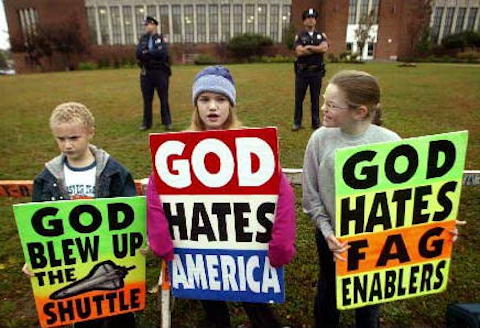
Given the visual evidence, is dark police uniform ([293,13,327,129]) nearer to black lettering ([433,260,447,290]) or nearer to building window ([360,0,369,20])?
black lettering ([433,260,447,290])

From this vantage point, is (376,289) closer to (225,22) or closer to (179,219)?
(179,219)

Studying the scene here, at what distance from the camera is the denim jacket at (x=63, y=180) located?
6.74 feet

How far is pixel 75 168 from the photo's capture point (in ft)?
6.89

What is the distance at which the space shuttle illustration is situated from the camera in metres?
1.88

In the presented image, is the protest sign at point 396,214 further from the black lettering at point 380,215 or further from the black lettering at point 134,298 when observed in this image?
the black lettering at point 134,298

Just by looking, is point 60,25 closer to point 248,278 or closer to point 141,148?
point 141,148

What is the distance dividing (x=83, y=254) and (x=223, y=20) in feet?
173

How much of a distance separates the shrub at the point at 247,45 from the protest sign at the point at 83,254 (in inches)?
1727

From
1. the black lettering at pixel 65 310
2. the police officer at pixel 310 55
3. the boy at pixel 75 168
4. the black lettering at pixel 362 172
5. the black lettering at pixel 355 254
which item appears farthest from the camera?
the police officer at pixel 310 55

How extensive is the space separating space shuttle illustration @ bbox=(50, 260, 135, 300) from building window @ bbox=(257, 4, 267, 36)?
51.5m

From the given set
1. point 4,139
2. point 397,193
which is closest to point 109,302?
point 397,193

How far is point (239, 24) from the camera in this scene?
5009 cm

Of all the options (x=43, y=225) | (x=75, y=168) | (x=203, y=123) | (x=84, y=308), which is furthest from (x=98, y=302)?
(x=203, y=123)

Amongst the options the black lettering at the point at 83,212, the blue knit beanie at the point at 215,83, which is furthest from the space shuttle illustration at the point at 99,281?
the blue knit beanie at the point at 215,83
